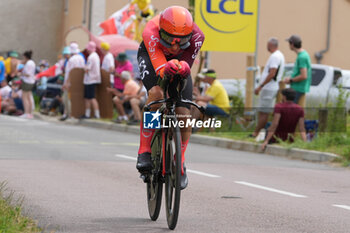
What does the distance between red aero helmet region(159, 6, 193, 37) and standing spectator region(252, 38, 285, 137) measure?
964 centimetres

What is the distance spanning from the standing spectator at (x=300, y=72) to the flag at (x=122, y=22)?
51.9ft

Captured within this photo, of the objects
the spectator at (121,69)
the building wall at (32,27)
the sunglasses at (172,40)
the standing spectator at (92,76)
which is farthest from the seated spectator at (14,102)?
the sunglasses at (172,40)

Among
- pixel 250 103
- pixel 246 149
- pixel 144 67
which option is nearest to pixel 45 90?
pixel 250 103

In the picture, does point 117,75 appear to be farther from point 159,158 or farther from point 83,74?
point 159,158

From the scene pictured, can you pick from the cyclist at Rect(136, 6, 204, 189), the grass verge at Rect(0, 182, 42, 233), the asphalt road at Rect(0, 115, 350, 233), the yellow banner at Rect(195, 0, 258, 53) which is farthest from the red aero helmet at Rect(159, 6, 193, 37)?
the yellow banner at Rect(195, 0, 258, 53)

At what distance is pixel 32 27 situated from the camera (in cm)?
4416

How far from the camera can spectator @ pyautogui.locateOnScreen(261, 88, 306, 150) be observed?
15188mm

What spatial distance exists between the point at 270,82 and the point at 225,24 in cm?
304

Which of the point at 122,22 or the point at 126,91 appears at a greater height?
the point at 122,22

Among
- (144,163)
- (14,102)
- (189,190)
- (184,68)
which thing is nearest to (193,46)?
(184,68)

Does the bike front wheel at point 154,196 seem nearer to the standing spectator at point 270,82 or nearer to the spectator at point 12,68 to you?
the standing spectator at point 270,82

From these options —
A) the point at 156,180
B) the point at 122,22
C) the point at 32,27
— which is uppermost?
the point at 32,27

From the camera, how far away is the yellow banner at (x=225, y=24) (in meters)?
19.0

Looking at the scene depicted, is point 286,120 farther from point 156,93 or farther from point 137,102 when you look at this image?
point 156,93
